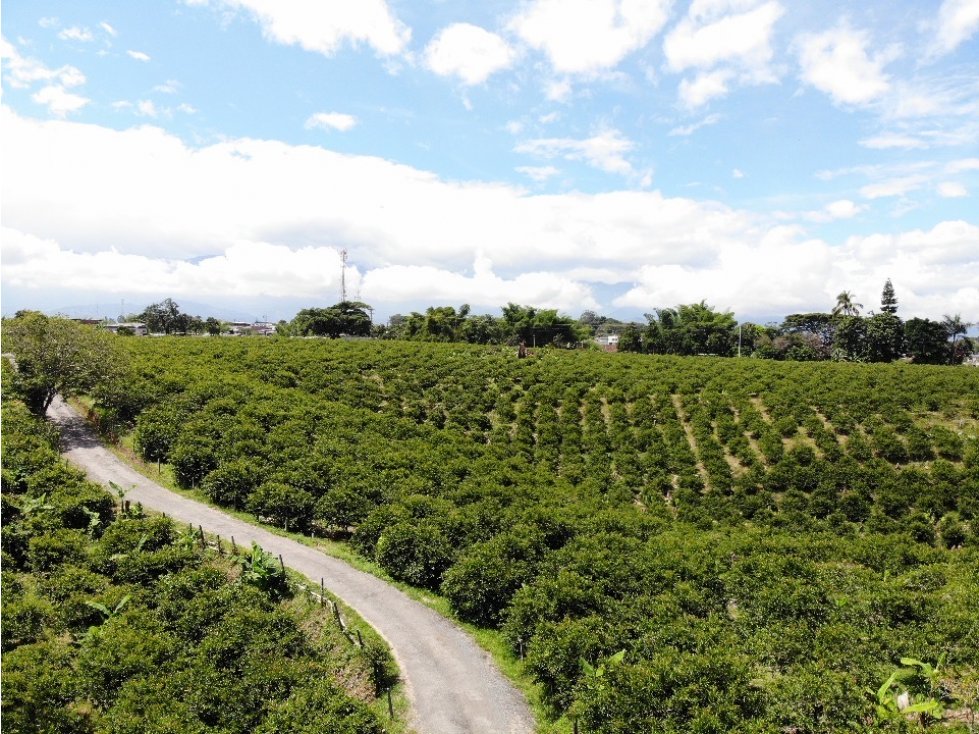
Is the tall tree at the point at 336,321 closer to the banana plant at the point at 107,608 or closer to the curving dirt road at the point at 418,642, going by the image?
the curving dirt road at the point at 418,642

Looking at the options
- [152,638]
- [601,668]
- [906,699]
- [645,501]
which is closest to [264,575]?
[152,638]

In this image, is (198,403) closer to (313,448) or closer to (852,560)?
(313,448)

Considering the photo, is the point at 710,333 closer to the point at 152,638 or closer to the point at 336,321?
the point at 336,321

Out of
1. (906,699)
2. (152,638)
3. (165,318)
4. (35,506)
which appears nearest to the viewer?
(906,699)

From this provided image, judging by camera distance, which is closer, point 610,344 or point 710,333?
point 710,333

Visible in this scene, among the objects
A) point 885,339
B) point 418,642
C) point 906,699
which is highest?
point 885,339

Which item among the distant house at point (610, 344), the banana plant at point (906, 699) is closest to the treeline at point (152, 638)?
the banana plant at point (906, 699)

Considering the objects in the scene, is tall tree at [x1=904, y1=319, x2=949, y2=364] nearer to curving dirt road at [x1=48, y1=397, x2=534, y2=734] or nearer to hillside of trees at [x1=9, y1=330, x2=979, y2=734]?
hillside of trees at [x1=9, y1=330, x2=979, y2=734]
